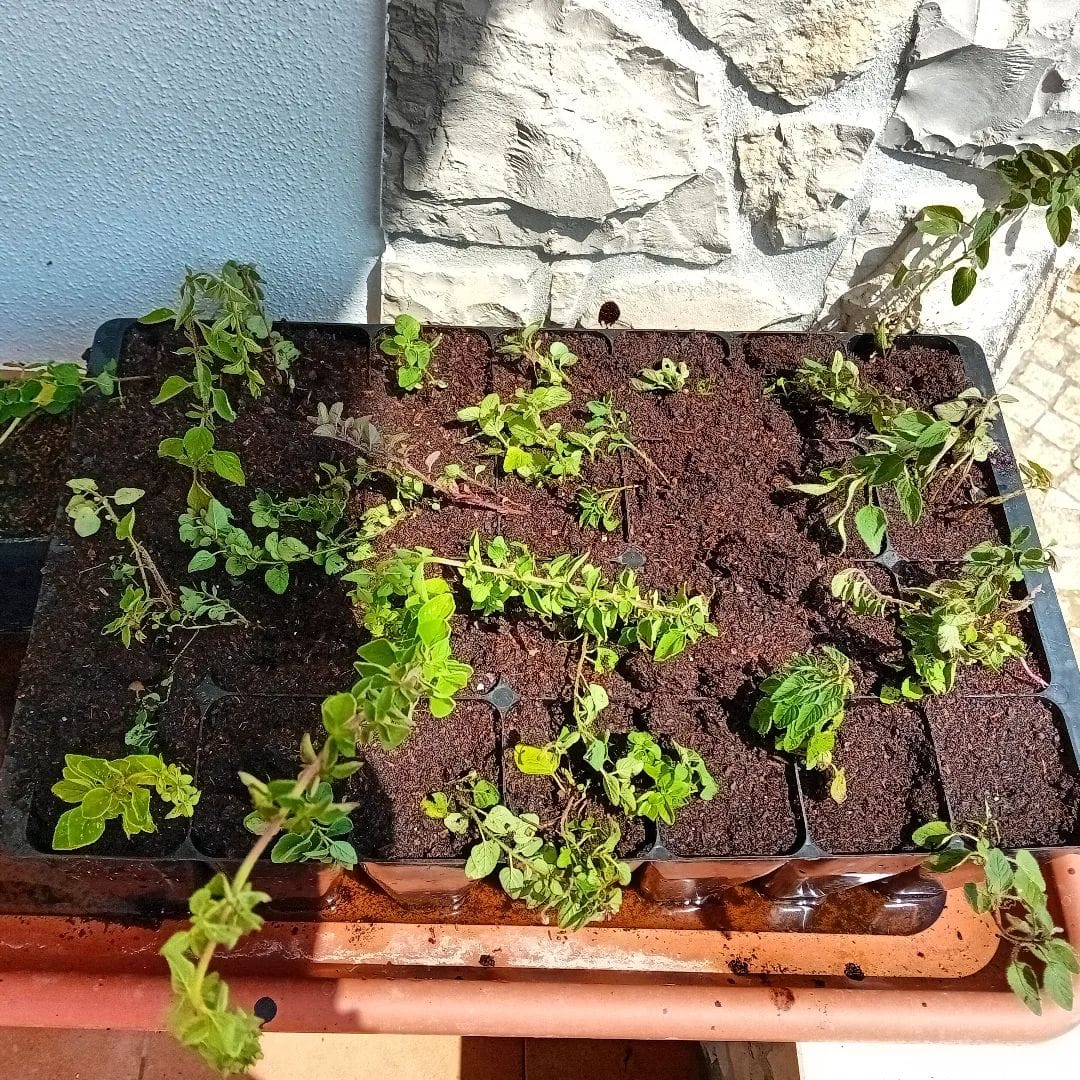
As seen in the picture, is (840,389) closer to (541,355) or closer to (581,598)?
(541,355)

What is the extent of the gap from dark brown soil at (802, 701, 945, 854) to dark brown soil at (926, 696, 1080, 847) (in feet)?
0.09

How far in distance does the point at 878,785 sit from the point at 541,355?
78 cm

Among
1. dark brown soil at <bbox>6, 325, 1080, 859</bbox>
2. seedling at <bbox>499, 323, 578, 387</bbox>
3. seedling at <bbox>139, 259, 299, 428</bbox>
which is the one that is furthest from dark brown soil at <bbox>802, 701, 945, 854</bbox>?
seedling at <bbox>139, 259, 299, 428</bbox>

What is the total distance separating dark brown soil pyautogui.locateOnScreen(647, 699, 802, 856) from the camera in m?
1.08

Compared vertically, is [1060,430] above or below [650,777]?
above

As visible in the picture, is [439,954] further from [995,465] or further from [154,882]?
[995,465]

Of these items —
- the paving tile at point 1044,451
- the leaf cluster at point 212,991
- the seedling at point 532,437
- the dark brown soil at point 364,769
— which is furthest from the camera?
the paving tile at point 1044,451

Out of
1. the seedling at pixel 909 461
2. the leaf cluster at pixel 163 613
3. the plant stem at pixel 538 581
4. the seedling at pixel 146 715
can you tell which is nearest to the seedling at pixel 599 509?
the plant stem at pixel 538 581

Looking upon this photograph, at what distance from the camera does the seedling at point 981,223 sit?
3.86ft

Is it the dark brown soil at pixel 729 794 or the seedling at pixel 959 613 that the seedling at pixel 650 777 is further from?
the seedling at pixel 959 613

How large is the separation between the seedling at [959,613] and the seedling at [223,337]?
854mm

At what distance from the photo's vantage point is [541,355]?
4.42ft

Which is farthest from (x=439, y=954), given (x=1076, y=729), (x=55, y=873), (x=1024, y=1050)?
(x=1076, y=729)

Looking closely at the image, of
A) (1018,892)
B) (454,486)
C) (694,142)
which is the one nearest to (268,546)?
(454,486)
